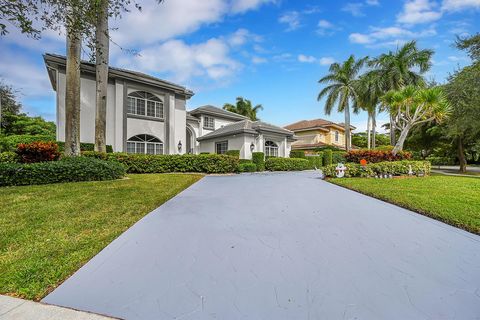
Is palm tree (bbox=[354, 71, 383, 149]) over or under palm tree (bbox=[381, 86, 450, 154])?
over

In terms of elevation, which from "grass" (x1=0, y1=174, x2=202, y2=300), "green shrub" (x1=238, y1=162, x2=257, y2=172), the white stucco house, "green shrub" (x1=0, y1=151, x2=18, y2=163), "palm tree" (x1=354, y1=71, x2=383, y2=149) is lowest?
"grass" (x1=0, y1=174, x2=202, y2=300)

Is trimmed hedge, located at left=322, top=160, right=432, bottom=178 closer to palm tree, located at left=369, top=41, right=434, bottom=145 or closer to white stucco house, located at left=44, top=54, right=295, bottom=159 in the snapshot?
white stucco house, located at left=44, top=54, right=295, bottom=159

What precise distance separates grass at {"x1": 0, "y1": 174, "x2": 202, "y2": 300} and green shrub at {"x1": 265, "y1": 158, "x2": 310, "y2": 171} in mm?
12682

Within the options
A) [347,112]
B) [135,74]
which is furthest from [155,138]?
[347,112]

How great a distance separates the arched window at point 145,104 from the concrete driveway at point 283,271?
15.6 metres

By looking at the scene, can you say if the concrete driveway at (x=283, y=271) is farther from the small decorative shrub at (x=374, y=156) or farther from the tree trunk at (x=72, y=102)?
the small decorative shrub at (x=374, y=156)

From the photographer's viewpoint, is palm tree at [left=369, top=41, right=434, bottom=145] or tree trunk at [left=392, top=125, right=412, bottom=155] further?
palm tree at [left=369, top=41, right=434, bottom=145]

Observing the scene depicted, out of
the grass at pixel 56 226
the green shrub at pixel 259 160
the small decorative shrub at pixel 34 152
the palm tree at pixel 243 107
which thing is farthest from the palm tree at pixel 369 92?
the small decorative shrub at pixel 34 152

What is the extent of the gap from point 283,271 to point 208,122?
23.7 meters

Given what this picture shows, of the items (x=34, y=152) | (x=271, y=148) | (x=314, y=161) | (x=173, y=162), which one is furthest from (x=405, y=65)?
(x=34, y=152)

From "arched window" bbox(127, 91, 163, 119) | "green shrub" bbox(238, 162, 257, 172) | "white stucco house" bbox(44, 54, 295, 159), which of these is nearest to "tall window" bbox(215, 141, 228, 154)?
"white stucco house" bbox(44, 54, 295, 159)

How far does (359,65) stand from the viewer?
2900cm

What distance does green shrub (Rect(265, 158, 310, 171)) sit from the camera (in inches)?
770

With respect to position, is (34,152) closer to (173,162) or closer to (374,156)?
(173,162)
